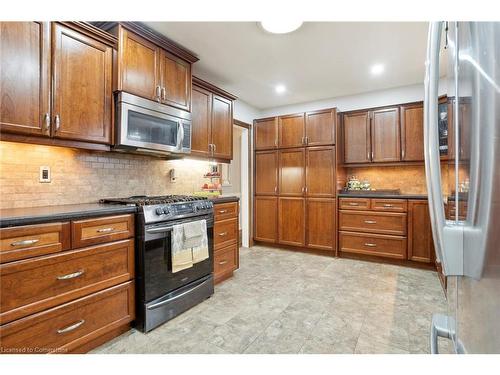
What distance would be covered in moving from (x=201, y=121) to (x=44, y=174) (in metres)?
1.60

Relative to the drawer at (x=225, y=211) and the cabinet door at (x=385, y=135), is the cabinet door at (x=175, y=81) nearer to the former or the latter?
the drawer at (x=225, y=211)

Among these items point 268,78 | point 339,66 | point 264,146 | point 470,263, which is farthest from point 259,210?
point 470,263

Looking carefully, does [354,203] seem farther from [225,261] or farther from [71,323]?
[71,323]

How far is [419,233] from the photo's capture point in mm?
3248

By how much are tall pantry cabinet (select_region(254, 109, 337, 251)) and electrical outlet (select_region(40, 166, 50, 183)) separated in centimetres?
305

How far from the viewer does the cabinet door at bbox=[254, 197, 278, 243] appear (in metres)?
4.30

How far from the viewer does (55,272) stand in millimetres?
1467

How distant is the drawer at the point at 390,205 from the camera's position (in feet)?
10.9

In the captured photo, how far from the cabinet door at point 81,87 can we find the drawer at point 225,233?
137 centimetres

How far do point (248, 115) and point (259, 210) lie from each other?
5.56 ft

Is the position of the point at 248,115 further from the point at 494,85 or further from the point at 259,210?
the point at 494,85

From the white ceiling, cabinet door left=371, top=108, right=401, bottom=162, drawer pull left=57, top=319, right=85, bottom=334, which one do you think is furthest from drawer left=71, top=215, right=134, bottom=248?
cabinet door left=371, top=108, right=401, bottom=162

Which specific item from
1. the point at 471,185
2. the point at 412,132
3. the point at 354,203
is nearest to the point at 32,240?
the point at 471,185

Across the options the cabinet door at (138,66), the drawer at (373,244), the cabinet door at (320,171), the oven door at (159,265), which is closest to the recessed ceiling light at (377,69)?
the cabinet door at (320,171)
